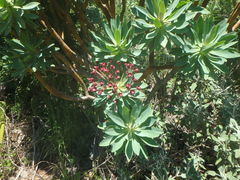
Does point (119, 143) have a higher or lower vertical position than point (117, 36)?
lower

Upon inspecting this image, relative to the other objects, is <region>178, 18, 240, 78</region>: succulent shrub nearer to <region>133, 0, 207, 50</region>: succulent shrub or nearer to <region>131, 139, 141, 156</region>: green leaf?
<region>133, 0, 207, 50</region>: succulent shrub

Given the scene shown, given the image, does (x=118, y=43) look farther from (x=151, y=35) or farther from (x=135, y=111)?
(x=135, y=111)

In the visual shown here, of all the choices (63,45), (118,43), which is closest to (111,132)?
(118,43)

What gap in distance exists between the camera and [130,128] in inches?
76.4

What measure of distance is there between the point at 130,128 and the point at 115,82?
0.28 metres

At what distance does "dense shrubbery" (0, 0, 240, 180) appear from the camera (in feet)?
6.25

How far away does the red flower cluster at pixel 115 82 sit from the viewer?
196 centimetres

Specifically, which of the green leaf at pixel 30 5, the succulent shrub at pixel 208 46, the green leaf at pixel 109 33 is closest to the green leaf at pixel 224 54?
the succulent shrub at pixel 208 46

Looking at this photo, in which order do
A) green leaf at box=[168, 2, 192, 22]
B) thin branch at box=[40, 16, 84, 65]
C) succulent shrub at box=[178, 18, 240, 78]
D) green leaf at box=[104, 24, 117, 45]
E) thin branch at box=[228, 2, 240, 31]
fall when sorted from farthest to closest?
thin branch at box=[40, 16, 84, 65] < thin branch at box=[228, 2, 240, 31] < green leaf at box=[104, 24, 117, 45] < succulent shrub at box=[178, 18, 240, 78] < green leaf at box=[168, 2, 192, 22]

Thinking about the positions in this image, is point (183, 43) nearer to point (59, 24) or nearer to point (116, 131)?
point (116, 131)

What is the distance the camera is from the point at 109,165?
104 inches

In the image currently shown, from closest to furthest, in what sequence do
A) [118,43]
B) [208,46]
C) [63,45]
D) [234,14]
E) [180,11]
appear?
1. [180,11]
2. [208,46]
3. [118,43]
4. [234,14]
5. [63,45]

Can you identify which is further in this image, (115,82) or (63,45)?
(63,45)

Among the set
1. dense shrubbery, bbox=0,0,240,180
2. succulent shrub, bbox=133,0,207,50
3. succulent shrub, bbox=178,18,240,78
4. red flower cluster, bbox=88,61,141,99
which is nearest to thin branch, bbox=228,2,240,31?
dense shrubbery, bbox=0,0,240,180
